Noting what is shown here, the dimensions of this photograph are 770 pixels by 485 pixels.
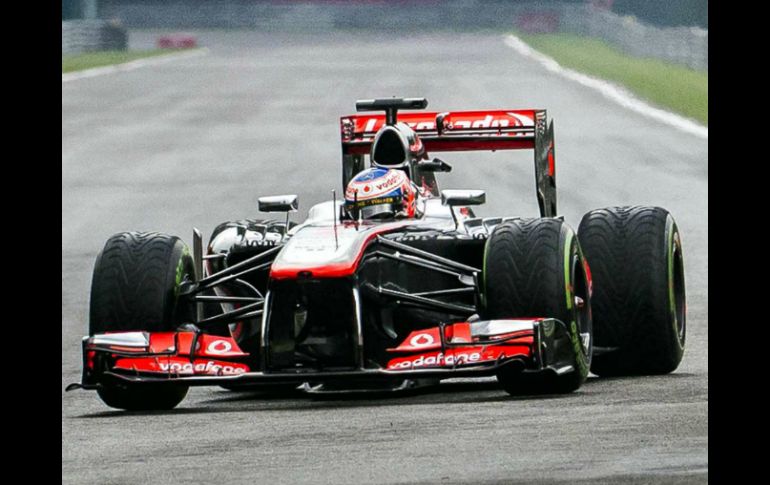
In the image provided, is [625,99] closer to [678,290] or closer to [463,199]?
[678,290]

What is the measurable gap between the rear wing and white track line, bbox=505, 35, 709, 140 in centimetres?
1515

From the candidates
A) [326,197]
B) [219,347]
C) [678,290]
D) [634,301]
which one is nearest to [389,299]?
[219,347]

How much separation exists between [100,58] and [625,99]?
28656 millimetres

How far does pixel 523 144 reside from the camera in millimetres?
14031

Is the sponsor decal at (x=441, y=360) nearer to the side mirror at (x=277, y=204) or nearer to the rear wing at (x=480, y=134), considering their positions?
→ the side mirror at (x=277, y=204)

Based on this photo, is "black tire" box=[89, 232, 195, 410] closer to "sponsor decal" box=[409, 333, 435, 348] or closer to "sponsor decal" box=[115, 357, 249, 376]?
"sponsor decal" box=[115, 357, 249, 376]


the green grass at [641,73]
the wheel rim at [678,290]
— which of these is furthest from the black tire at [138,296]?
the green grass at [641,73]

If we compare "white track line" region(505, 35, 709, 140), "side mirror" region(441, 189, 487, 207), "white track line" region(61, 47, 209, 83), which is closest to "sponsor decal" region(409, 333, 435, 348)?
"side mirror" region(441, 189, 487, 207)

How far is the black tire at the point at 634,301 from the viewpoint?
12.2 meters

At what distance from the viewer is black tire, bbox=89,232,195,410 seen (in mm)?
11180

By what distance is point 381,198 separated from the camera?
12391 millimetres

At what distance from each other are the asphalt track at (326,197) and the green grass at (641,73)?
66.9 inches

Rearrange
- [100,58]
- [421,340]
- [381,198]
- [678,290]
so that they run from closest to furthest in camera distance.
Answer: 1. [421,340]
2. [381,198]
3. [678,290]
4. [100,58]
